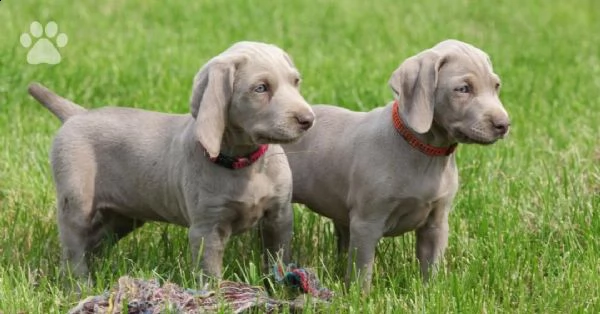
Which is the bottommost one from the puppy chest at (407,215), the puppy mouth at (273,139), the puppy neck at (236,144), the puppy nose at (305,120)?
the puppy chest at (407,215)

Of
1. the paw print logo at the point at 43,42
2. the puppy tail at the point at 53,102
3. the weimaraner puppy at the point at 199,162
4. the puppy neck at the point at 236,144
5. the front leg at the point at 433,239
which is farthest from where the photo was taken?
the paw print logo at the point at 43,42

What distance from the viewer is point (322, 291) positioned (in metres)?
4.80

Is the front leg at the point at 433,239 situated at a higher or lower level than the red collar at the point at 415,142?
lower

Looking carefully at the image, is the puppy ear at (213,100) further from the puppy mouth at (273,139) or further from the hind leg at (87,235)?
the hind leg at (87,235)

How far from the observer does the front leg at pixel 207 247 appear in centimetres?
492

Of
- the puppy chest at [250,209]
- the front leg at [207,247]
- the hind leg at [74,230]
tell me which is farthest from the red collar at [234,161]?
the hind leg at [74,230]

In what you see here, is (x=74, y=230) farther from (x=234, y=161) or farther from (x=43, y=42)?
(x=43, y=42)

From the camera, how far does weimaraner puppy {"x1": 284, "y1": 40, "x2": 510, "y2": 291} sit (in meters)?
4.73

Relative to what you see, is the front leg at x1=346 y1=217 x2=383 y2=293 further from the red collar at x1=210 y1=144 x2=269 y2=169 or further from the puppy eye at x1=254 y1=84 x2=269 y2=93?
the puppy eye at x1=254 y1=84 x2=269 y2=93

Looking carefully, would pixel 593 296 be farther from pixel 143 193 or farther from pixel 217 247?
pixel 143 193

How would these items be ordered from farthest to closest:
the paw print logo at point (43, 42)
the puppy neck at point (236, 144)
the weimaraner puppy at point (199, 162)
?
the paw print logo at point (43, 42) → the puppy neck at point (236, 144) → the weimaraner puppy at point (199, 162)

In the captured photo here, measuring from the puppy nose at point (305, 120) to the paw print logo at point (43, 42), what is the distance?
3.64 meters

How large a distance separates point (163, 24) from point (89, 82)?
2606 millimetres

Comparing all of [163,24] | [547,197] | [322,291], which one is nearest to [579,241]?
[547,197]
